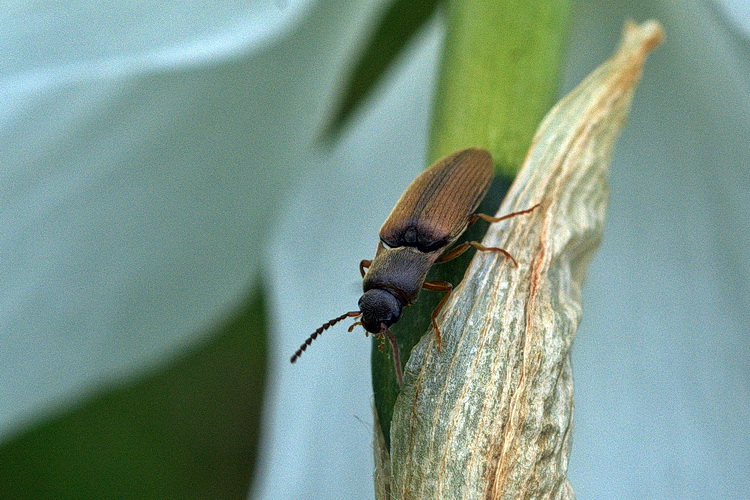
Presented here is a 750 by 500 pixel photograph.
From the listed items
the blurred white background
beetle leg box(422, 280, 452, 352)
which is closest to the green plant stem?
beetle leg box(422, 280, 452, 352)

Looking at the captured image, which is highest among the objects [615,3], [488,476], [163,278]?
[615,3]

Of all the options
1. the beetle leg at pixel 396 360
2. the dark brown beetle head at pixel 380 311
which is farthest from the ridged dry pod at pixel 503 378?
the dark brown beetle head at pixel 380 311

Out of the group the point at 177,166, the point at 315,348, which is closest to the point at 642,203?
the point at 315,348

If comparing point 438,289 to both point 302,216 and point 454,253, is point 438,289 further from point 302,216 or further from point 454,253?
point 302,216

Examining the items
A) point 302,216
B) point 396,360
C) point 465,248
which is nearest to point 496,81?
point 465,248

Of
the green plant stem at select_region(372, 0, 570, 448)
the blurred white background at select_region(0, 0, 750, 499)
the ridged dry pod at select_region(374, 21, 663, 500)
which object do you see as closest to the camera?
the ridged dry pod at select_region(374, 21, 663, 500)

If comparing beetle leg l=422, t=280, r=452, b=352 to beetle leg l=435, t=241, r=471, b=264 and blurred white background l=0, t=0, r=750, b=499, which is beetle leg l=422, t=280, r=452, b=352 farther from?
blurred white background l=0, t=0, r=750, b=499

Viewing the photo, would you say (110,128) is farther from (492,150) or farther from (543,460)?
(543,460)

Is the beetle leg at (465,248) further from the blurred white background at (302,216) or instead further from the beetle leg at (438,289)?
the blurred white background at (302,216)
